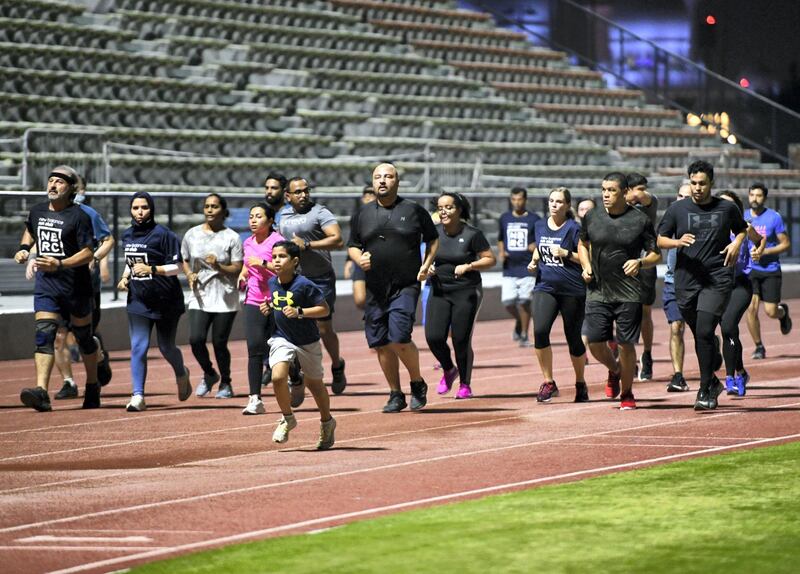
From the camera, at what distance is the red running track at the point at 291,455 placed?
348 inches

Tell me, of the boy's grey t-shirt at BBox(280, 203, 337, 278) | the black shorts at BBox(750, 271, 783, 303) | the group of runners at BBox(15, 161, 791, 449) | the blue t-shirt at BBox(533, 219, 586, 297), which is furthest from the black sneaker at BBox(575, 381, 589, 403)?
the black shorts at BBox(750, 271, 783, 303)

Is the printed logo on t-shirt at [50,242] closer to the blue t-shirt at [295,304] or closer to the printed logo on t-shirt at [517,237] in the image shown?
the blue t-shirt at [295,304]

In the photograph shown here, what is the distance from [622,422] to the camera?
1330cm

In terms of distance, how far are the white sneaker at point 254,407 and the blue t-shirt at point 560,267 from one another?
2.79 m

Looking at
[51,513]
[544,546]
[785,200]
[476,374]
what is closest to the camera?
[544,546]

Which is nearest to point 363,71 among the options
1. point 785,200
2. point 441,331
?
point 785,200

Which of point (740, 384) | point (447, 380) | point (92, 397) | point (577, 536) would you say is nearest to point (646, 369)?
point (740, 384)

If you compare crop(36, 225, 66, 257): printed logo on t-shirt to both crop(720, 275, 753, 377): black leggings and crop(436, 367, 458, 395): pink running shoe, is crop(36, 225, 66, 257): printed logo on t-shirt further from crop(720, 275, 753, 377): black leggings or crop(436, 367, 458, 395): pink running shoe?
crop(720, 275, 753, 377): black leggings

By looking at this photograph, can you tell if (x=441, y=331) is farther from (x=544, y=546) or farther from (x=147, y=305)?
(x=544, y=546)

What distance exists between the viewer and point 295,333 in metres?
11.8

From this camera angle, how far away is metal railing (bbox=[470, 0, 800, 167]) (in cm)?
3784

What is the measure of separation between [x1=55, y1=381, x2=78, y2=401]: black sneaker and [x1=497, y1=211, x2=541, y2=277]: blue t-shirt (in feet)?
23.1

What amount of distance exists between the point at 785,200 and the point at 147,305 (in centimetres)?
1972

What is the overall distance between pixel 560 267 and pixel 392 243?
1.77 meters
